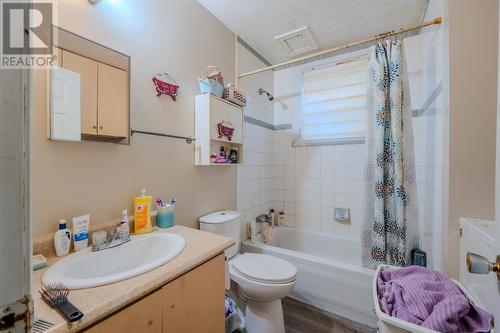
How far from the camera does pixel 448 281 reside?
0.88 meters

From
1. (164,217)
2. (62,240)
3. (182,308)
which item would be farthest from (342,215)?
(62,240)

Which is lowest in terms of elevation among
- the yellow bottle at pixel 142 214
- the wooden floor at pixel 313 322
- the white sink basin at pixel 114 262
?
the wooden floor at pixel 313 322

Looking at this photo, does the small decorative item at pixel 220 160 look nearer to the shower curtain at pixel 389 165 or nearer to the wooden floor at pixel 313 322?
the shower curtain at pixel 389 165

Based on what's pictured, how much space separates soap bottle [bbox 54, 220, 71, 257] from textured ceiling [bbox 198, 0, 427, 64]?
180cm

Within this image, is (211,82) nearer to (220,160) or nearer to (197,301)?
(220,160)

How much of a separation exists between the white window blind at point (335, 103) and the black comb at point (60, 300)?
2.37 meters

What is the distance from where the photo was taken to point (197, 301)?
3.02 ft

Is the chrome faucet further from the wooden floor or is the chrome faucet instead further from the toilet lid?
the wooden floor

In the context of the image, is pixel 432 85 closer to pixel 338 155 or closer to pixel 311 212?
pixel 338 155

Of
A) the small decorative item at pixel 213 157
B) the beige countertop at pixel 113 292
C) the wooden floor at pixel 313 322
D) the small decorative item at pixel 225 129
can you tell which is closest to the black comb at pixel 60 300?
the beige countertop at pixel 113 292

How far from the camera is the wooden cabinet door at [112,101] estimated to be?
3.60 ft

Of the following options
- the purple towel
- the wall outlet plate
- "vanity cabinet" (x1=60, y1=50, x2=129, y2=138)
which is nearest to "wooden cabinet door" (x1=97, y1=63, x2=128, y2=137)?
"vanity cabinet" (x1=60, y1=50, x2=129, y2=138)

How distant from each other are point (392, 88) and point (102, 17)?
1.90 metres

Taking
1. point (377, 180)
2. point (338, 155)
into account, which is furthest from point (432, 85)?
point (338, 155)
